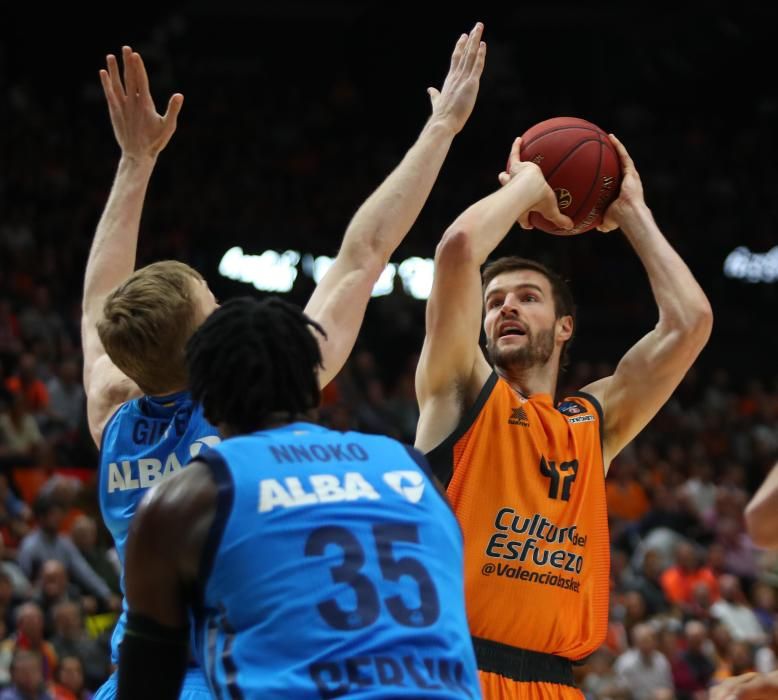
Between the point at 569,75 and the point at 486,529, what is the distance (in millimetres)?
22971

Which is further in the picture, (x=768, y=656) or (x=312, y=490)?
(x=768, y=656)

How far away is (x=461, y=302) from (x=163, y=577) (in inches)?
73.7

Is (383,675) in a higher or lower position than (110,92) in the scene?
lower

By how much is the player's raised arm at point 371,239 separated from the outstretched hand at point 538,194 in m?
0.42

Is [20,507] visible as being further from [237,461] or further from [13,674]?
[237,461]

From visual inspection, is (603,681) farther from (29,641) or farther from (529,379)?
(529,379)

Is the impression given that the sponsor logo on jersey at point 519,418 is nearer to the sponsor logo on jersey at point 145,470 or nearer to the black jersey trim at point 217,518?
the sponsor logo on jersey at point 145,470

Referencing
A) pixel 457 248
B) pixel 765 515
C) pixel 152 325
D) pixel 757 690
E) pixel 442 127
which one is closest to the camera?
pixel 765 515

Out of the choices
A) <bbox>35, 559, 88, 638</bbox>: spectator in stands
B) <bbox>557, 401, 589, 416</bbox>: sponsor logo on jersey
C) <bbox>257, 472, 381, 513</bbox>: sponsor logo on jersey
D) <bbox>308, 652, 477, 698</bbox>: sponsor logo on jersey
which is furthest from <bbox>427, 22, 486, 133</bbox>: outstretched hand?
<bbox>35, 559, 88, 638</bbox>: spectator in stands

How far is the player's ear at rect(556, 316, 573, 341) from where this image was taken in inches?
184

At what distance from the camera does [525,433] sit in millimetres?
4270

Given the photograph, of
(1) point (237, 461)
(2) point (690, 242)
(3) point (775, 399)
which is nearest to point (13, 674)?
(1) point (237, 461)

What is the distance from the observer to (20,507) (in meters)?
11.0

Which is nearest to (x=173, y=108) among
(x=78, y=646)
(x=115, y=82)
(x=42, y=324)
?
(x=115, y=82)
